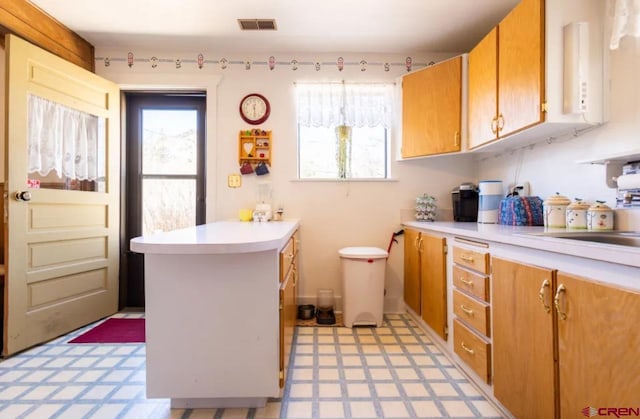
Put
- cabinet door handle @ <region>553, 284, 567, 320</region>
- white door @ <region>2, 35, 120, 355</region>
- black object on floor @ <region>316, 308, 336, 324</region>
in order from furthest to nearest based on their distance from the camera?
1. black object on floor @ <region>316, 308, 336, 324</region>
2. white door @ <region>2, 35, 120, 355</region>
3. cabinet door handle @ <region>553, 284, 567, 320</region>

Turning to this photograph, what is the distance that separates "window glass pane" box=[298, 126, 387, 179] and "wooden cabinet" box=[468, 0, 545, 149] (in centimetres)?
94

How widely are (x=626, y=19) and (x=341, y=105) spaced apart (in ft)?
6.41

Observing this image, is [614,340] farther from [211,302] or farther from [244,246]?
[211,302]

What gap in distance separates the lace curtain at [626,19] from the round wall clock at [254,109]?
92.7 inches

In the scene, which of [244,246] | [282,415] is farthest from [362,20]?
[282,415]

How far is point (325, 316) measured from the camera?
2699 mm

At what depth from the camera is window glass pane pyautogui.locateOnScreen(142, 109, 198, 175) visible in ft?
10.2

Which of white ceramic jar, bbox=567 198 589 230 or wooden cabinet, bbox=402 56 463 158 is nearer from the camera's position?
white ceramic jar, bbox=567 198 589 230

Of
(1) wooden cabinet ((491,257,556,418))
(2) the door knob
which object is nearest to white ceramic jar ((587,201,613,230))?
(1) wooden cabinet ((491,257,556,418))

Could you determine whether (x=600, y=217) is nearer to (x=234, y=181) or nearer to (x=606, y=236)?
(x=606, y=236)

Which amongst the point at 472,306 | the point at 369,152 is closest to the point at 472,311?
the point at 472,306

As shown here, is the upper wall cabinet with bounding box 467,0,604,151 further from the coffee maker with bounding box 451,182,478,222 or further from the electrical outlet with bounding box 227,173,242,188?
the electrical outlet with bounding box 227,173,242,188

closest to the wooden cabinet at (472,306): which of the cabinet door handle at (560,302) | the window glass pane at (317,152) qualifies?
the cabinet door handle at (560,302)

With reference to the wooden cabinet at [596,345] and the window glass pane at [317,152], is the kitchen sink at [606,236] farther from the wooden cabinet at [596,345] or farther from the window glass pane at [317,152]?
the window glass pane at [317,152]
